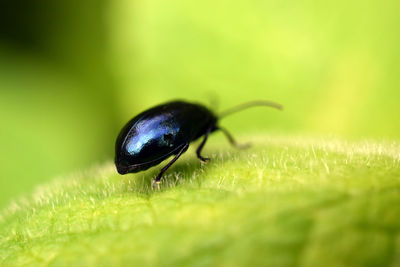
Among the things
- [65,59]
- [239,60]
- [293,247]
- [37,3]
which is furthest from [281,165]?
[37,3]

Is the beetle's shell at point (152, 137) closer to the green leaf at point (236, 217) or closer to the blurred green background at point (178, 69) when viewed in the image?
the green leaf at point (236, 217)

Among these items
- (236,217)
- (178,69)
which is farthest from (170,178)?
(178,69)

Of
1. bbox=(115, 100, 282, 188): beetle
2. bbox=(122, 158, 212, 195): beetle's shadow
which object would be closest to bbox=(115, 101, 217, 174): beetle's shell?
bbox=(115, 100, 282, 188): beetle

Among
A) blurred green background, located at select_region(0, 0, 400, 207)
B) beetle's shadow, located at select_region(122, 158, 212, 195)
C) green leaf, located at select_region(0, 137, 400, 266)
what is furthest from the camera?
blurred green background, located at select_region(0, 0, 400, 207)

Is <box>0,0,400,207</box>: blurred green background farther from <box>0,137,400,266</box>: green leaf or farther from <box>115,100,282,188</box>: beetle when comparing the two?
<box>0,137,400,266</box>: green leaf

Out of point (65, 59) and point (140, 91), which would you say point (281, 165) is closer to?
point (140, 91)
